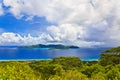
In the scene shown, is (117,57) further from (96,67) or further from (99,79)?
(99,79)

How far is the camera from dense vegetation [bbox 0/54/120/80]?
2273 cm

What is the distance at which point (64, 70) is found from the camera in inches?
2589

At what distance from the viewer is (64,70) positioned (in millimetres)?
65750

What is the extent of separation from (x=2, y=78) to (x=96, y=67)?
159 ft

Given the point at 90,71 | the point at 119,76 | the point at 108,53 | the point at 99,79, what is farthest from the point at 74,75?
the point at 108,53

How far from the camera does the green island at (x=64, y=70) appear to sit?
74.6ft

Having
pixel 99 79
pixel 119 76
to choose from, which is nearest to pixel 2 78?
pixel 99 79

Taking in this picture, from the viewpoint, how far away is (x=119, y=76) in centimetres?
4741

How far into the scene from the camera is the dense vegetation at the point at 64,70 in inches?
895

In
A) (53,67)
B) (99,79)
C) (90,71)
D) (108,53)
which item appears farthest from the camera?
(108,53)

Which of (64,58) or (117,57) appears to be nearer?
(117,57)

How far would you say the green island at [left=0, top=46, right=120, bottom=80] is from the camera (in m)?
22.7

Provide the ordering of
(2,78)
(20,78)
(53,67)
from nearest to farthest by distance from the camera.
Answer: (2,78) < (20,78) < (53,67)

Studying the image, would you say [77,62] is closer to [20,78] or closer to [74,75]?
[74,75]
